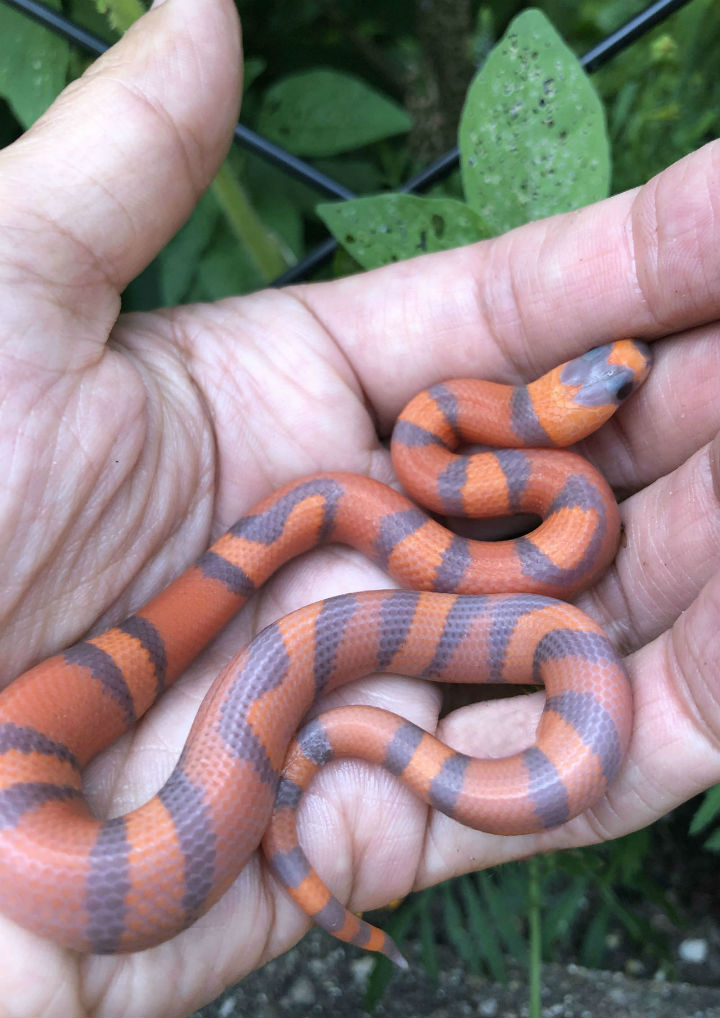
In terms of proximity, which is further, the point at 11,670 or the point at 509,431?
the point at 509,431

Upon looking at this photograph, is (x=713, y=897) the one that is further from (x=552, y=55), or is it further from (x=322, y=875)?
(x=552, y=55)

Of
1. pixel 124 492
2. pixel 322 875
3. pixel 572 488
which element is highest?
pixel 124 492

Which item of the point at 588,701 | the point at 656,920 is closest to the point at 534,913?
the point at 656,920

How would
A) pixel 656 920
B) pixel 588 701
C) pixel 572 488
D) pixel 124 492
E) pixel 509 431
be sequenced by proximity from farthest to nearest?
pixel 656 920, pixel 509 431, pixel 572 488, pixel 124 492, pixel 588 701

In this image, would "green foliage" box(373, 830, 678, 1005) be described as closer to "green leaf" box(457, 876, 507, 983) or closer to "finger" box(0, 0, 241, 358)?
"green leaf" box(457, 876, 507, 983)

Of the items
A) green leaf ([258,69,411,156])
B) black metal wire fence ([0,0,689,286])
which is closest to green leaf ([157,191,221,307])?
black metal wire fence ([0,0,689,286])

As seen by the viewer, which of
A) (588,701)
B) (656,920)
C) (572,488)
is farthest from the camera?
(656,920)

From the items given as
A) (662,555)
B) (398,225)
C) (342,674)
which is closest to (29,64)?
(398,225)
